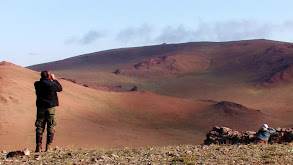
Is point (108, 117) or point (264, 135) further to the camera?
point (108, 117)

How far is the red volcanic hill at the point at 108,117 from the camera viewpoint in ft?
78.3

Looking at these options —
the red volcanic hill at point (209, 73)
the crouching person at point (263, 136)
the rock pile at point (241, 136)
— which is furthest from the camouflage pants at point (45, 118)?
the red volcanic hill at point (209, 73)

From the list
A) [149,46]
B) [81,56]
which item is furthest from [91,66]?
[149,46]

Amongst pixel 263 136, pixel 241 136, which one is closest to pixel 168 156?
pixel 263 136

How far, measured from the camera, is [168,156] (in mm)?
8930

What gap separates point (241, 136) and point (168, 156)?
505 centimetres

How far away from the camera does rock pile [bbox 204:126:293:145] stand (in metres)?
12.4

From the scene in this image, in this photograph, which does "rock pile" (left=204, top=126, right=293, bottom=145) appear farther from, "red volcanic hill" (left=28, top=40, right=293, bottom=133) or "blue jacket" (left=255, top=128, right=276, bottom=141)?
"red volcanic hill" (left=28, top=40, right=293, bottom=133)

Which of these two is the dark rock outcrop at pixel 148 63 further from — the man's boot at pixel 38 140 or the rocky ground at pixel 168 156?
the rocky ground at pixel 168 156

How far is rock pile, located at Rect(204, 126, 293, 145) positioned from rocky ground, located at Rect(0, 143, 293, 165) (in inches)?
101

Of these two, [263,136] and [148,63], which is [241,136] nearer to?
[263,136]

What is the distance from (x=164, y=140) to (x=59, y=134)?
6.34m

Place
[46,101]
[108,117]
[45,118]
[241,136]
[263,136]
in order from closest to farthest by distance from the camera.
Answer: [46,101], [45,118], [263,136], [241,136], [108,117]

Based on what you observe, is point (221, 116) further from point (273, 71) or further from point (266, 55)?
point (266, 55)
